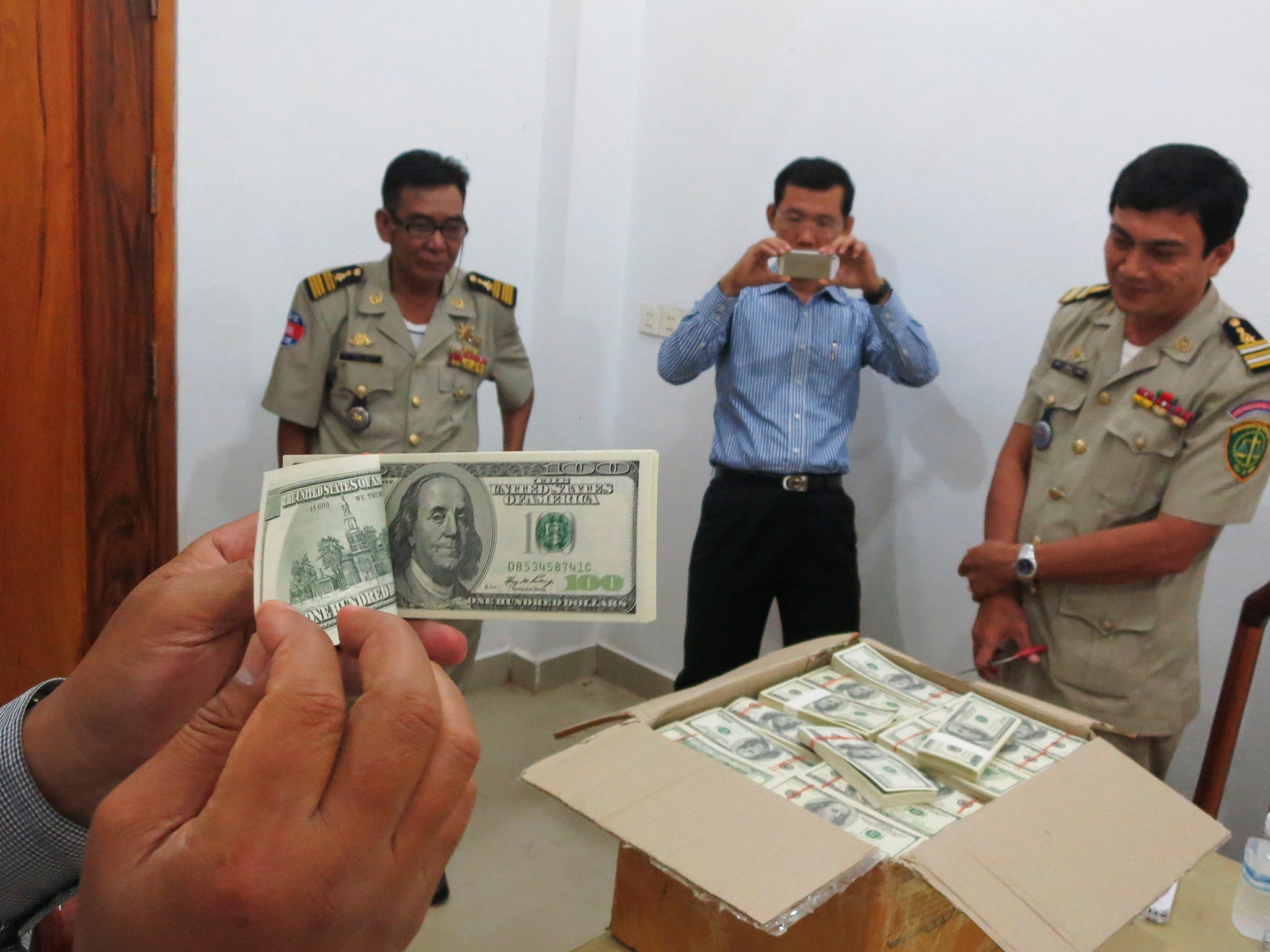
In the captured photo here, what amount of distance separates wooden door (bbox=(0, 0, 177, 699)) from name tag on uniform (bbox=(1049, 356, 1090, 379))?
1.98 meters

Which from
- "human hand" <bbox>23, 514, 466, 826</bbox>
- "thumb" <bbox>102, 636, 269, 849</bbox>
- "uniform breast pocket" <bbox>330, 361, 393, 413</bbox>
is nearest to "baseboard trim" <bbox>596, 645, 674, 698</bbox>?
"uniform breast pocket" <bbox>330, 361, 393, 413</bbox>

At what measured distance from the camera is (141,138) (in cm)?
207

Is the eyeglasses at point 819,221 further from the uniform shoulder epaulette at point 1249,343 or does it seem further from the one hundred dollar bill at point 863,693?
the one hundred dollar bill at point 863,693

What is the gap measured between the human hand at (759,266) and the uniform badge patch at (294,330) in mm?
989

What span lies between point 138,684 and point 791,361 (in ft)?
5.90

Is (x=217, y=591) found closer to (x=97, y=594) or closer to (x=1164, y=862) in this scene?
(x=1164, y=862)

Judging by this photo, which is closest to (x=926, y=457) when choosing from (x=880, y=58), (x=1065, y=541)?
(x=1065, y=541)

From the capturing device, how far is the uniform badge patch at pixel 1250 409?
60.9 inches

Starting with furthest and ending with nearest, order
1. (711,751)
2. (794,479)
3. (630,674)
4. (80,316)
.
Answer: (630,674)
(794,479)
(80,316)
(711,751)

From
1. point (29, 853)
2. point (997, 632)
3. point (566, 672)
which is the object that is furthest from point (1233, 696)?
point (566, 672)

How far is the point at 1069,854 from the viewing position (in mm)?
979

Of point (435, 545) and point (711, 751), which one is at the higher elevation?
point (435, 545)

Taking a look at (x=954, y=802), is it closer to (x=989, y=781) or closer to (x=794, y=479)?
(x=989, y=781)

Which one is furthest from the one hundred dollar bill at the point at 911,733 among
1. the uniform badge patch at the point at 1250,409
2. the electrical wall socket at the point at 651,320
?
the electrical wall socket at the point at 651,320
